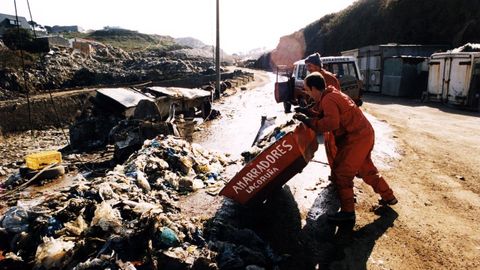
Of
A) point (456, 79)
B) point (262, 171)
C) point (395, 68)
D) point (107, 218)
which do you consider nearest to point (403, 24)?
point (395, 68)

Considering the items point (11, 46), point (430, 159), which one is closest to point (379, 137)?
point (430, 159)

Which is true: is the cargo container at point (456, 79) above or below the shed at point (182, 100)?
above

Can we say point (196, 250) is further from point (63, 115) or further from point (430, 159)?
point (63, 115)

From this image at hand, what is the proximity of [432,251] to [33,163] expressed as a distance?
338 inches

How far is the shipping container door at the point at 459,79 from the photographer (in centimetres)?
1430

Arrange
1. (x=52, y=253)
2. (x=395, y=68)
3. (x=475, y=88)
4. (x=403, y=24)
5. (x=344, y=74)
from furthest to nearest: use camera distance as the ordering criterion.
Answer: (x=403, y=24), (x=395, y=68), (x=475, y=88), (x=344, y=74), (x=52, y=253)

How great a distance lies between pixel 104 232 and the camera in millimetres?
3807

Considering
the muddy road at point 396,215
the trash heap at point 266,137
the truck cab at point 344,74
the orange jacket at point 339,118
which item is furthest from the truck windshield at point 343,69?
the orange jacket at point 339,118

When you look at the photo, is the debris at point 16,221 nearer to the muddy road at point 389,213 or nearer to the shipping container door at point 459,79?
the muddy road at point 389,213

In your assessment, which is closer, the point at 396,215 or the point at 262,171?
the point at 262,171

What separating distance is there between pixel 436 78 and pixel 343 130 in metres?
14.5

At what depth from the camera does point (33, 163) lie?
8.52 m

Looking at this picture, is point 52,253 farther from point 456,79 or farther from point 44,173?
point 456,79

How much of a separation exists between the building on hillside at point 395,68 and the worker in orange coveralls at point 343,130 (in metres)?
16.7
